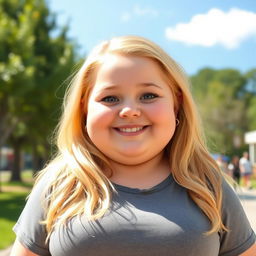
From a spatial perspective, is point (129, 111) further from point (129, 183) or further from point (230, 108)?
point (230, 108)

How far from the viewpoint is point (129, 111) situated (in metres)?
1.59

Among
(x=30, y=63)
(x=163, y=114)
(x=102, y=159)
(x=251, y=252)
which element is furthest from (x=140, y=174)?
(x=30, y=63)

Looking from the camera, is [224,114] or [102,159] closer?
[102,159]

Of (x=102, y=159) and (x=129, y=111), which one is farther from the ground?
(x=129, y=111)

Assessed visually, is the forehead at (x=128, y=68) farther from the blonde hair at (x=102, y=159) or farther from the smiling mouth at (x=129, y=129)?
the smiling mouth at (x=129, y=129)

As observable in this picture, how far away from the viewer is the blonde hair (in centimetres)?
159

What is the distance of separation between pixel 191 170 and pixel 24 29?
15627mm

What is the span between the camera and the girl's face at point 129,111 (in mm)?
1621

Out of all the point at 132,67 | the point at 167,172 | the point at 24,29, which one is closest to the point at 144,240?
the point at 167,172

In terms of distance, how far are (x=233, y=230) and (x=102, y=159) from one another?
2.00ft

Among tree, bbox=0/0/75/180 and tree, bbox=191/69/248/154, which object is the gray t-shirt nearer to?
tree, bbox=0/0/75/180

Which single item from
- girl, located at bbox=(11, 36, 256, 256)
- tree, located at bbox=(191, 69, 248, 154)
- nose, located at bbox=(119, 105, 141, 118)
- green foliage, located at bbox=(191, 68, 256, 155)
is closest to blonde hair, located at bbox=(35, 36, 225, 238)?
girl, located at bbox=(11, 36, 256, 256)

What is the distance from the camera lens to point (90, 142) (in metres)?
1.79

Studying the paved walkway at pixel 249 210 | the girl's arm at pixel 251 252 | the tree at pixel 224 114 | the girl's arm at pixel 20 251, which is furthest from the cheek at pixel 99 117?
the tree at pixel 224 114
